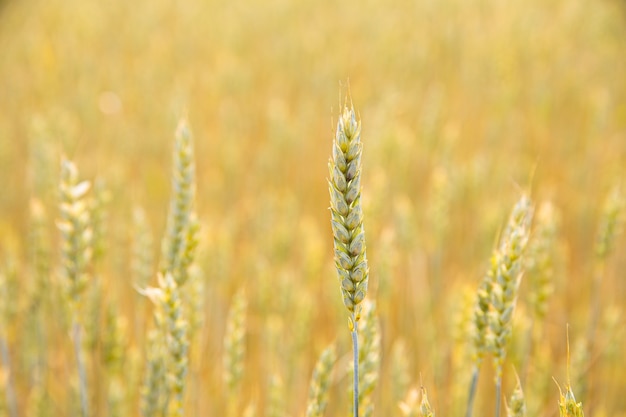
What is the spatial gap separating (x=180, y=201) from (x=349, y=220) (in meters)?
0.48

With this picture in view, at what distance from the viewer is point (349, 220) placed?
63 cm

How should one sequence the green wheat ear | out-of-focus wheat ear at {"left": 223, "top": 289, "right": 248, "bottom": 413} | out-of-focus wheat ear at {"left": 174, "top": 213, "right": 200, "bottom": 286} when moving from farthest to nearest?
out-of-focus wheat ear at {"left": 223, "top": 289, "right": 248, "bottom": 413} → out-of-focus wheat ear at {"left": 174, "top": 213, "right": 200, "bottom": 286} → the green wheat ear

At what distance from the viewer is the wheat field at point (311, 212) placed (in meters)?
0.98

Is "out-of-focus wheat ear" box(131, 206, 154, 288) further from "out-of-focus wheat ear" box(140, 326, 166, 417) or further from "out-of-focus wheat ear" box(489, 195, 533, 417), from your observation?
"out-of-focus wheat ear" box(489, 195, 533, 417)

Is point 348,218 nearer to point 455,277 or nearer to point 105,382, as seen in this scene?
point 105,382

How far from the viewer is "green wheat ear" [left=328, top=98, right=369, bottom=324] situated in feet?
2.08

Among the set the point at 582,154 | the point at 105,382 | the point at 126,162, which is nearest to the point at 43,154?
the point at 105,382

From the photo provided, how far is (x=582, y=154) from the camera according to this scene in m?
2.92

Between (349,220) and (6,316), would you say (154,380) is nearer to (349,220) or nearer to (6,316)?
Answer: (6,316)

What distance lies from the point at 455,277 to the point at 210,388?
1.07 meters

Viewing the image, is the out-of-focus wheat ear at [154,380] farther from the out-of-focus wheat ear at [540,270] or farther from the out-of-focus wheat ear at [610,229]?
the out-of-focus wheat ear at [610,229]

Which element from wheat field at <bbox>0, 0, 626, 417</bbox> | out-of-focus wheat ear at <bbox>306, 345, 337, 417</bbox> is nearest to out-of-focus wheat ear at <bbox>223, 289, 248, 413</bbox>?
wheat field at <bbox>0, 0, 626, 417</bbox>

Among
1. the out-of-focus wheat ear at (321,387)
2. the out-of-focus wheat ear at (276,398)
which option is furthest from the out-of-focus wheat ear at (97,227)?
the out-of-focus wheat ear at (321,387)

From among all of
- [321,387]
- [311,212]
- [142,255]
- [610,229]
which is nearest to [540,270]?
[610,229]
